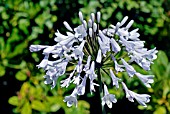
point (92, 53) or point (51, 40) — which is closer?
point (92, 53)

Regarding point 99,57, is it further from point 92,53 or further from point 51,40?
point 51,40

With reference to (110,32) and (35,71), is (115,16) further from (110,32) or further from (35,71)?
(110,32)

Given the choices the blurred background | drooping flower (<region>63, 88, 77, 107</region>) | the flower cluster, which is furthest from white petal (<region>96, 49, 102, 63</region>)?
the blurred background

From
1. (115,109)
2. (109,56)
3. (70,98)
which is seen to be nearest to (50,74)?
(70,98)

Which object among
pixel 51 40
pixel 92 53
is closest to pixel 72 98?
pixel 92 53

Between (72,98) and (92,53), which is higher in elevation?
(92,53)

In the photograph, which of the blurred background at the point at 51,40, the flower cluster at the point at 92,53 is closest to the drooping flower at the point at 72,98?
the flower cluster at the point at 92,53

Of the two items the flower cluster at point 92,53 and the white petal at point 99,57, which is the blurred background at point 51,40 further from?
the white petal at point 99,57

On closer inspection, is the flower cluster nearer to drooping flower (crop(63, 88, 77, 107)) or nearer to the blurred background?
drooping flower (crop(63, 88, 77, 107))

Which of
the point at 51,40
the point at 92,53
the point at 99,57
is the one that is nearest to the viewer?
the point at 99,57
